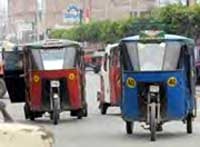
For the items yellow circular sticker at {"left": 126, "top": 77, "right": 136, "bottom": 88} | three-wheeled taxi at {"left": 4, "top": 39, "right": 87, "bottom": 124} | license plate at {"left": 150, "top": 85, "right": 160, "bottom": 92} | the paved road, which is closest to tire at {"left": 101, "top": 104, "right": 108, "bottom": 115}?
the paved road

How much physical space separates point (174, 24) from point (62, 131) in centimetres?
3996

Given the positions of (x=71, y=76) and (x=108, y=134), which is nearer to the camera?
(x=108, y=134)

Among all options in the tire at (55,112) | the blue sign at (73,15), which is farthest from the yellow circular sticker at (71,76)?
the blue sign at (73,15)

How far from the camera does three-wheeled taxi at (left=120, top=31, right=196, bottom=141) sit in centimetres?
1819

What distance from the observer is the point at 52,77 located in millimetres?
23562

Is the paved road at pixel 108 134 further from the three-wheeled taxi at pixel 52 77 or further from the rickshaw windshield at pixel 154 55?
the rickshaw windshield at pixel 154 55

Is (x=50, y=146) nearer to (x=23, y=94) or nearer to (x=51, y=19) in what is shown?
(x=23, y=94)

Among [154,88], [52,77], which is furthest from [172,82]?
[52,77]

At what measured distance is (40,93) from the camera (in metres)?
23.8

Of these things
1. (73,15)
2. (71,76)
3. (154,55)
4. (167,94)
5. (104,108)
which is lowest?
(73,15)

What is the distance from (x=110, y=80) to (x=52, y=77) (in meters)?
3.39

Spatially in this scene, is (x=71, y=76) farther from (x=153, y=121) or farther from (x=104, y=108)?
(x=153, y=121)

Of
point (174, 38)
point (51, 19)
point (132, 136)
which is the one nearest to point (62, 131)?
point (132, 136)

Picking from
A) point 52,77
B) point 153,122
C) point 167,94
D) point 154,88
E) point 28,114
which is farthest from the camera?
point 28,114
